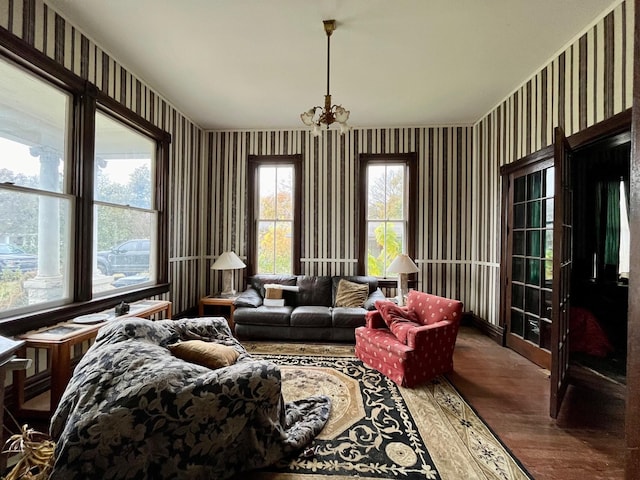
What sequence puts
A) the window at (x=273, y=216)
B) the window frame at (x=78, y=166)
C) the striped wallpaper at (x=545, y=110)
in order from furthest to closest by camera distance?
the window at (x=273, y=216)
the striped wallpaper at (x=545, y=110)
the window frame at (x=78, y=166)

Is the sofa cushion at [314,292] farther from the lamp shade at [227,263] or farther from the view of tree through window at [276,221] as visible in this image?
the lamp shade at [227,263]

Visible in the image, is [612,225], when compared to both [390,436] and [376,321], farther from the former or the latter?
[390,436]

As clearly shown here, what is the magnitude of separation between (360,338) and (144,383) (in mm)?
2387

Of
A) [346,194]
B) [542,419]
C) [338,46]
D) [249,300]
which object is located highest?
[338,46]

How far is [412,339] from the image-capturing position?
9.25 ft

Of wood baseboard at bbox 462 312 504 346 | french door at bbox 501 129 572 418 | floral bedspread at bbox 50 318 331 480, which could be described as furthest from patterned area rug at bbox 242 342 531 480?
wood baseboard at bbox 462 312 504 346

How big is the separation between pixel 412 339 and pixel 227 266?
2852 millimetres

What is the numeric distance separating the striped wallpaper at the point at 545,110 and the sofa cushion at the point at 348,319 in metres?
1.92

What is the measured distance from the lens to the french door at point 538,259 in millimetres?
2357

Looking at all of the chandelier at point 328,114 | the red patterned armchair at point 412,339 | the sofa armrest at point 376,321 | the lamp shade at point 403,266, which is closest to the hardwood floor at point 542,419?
the red patterned armchair at point 412,339

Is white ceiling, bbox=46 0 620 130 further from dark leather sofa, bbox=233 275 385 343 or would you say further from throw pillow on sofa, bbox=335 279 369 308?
dark leather sofa, bbox=233 275 385 343

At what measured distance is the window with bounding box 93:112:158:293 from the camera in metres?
3.21

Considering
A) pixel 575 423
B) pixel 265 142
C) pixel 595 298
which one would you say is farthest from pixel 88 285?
pixel 595 298

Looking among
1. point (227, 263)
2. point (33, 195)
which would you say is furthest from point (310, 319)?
point (33, 195)
